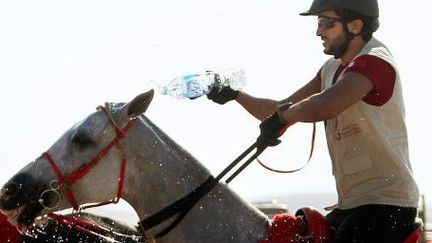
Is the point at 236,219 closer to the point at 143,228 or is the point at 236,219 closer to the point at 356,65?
the point at 143,228

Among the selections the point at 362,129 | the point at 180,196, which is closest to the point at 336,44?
the point at 362,129

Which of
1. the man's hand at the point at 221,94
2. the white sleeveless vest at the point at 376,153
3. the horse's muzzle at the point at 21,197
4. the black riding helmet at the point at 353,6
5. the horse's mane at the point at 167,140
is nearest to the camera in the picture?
the white sleeveless vest at the point at 376,153

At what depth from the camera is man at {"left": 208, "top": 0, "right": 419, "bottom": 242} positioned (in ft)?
18.0

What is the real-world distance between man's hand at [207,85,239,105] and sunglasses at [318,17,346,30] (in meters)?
1.12

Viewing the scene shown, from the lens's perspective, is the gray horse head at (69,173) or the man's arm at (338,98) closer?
the man's arm at (338,98)

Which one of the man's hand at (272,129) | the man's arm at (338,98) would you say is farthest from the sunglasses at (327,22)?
the man's hand at (272,129)

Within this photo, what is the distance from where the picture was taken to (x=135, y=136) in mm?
6004

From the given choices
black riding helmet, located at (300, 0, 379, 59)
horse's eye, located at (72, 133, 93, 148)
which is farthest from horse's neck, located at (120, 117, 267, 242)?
black riding helmet, located at (300, 0, 379, 59)

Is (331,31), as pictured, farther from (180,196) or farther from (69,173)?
(69,173)

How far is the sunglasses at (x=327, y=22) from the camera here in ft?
19.7

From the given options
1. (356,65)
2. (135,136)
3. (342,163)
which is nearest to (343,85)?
(356,65)

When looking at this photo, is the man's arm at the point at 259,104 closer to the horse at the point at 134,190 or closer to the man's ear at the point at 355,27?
the man's ear at the point at 355,27

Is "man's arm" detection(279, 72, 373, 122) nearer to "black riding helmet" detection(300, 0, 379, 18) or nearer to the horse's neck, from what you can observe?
"black riding helmet" detection(300, 0, 379, 18)

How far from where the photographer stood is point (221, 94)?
22.6 feet
